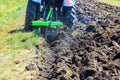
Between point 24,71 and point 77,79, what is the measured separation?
1.37 meters

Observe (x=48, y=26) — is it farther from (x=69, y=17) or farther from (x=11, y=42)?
(x=11, y=42)

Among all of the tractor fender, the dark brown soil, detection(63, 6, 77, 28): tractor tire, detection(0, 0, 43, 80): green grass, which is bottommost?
detection(0, 0, 43, 80): green grass

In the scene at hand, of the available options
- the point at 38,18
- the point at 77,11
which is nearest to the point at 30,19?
the point at 38,18

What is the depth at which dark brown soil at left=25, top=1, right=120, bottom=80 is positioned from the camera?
6.96 metres

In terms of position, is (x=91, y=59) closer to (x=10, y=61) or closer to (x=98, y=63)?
(x=98, y=63)

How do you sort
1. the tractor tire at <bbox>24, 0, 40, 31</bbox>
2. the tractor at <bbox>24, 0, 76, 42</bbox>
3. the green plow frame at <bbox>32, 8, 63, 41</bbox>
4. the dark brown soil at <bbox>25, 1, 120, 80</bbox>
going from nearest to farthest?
the dark brown soil at <bbox>25, 1, 120, 80</bbox> < the green plow frame at <bbox>32, 8, 63, 41</bbox> < the tractor at <bbox>24, 0, 76, 42</bbox> < the tractor tire at <bbox>24, 0, 40, 31</bbox>

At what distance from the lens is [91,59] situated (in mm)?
7531

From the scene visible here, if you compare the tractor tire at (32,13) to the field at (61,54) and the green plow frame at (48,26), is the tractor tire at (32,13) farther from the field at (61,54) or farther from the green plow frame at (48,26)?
the green plow frame at (48,26)

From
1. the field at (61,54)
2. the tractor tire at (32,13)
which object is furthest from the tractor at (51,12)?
the field at (61,54)

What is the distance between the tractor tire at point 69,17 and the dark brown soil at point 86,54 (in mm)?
303

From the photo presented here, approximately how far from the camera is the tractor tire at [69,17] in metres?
10.6

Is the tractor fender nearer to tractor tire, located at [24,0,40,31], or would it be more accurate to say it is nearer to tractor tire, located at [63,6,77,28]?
tractor tire, located at [63,6,77,28]

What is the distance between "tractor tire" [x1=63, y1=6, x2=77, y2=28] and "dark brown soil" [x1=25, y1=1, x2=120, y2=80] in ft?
0.99

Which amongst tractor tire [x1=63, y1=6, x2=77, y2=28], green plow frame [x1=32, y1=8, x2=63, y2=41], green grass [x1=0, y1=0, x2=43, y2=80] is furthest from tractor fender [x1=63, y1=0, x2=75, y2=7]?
green grass [x1=0, y1=0, x2=43, y2=80]
